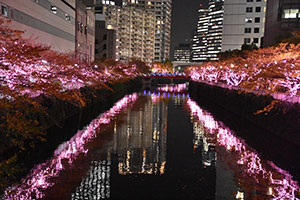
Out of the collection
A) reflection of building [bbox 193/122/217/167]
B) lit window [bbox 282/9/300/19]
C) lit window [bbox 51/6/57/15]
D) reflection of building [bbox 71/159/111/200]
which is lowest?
reflection of building [bbox 193/122/217/167]

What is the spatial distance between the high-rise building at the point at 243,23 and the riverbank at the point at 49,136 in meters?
50.7

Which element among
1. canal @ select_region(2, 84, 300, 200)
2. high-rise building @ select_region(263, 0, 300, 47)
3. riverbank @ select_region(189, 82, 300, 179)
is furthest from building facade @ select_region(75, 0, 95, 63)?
canal @ select_region(2, 84, 300, 200)

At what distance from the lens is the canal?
359 inches

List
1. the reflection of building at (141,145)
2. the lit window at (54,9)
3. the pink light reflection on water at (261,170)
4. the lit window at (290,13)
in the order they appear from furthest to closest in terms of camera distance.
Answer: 1. the lit window at (290,13)
2. the lit window at (54,9)
3. the reflection of building at (141,145)
4. the pink light reflection on water at (261,170)

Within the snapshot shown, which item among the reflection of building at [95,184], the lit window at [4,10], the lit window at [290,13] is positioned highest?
the lit window at [290,13]

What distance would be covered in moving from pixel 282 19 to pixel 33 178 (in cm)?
4627

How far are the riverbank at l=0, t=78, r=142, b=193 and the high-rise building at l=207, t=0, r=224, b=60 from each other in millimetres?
166754

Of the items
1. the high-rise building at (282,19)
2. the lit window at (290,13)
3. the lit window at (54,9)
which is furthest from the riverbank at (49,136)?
the lit window at (290,13)

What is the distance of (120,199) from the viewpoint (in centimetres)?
861

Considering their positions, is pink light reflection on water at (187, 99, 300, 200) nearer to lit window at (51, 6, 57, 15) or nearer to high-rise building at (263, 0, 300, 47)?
lit window at (51, 6, 57, 15)

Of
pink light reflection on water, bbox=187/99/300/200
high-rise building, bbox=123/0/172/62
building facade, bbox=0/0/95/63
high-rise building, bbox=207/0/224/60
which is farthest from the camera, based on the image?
high-rise building, bbox=207/0/224/60

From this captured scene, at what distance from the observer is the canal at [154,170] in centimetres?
912

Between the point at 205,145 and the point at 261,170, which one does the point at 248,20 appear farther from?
the point at 261,170

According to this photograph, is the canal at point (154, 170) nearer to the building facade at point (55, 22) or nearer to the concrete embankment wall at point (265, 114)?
the concrete embankment wall at point (265, 114)
